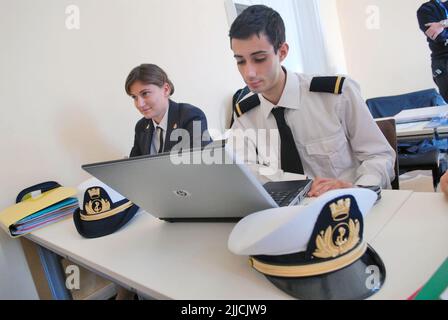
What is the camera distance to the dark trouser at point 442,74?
2.63 meters

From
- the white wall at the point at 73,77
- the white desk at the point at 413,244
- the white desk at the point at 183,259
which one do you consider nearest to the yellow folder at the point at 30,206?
the white wall at the point at 73,77

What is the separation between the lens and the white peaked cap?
456 mm

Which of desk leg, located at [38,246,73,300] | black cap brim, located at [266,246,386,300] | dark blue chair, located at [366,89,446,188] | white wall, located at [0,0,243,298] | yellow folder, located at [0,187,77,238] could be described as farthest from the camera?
dark blue chair, located at [366,89,446,188]

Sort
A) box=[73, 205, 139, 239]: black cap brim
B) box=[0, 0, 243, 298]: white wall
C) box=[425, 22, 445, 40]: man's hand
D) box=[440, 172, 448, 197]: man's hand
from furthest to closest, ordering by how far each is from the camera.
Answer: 1. box=[425, 22, 445, 40]: man's hand
2. box=[0, 0, 243, 298]: white wall
3. box=[73, 205, 139, 239]: black cap brim
4. box=[440, 172, 448, 197]: man's hand

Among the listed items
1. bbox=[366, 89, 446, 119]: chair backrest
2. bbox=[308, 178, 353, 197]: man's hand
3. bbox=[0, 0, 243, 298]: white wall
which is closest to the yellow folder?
bbox=[0, 0, 243, 298]: white wall

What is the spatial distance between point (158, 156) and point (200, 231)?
286 millimetres

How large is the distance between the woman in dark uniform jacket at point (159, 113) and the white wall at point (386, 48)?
3175mm

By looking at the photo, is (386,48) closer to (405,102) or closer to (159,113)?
(405,102)

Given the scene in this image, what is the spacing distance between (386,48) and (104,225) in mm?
3957

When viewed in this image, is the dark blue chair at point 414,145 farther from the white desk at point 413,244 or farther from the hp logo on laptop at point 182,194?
the hp logo on laptop at point 182,194

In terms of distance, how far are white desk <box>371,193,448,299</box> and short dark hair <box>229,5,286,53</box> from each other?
Answer: 72 cm

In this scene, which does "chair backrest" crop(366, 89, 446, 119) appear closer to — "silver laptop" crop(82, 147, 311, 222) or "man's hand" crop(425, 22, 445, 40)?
"man's hand" crop(425, 22, 445, 40)
